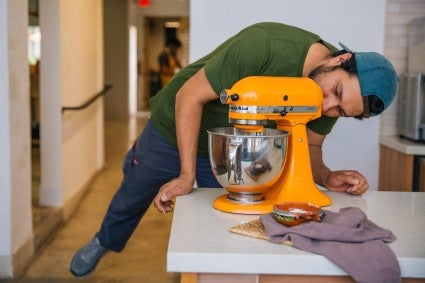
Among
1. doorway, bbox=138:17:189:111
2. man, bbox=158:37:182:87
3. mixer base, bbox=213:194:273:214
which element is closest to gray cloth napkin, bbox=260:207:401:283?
mixer base, bbox=213:194:273:214

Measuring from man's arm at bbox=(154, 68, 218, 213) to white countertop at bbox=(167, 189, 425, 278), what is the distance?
16cm

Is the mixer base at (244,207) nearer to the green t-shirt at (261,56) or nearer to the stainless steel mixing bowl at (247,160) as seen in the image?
the stainless steel mixing bowl at (247,160)

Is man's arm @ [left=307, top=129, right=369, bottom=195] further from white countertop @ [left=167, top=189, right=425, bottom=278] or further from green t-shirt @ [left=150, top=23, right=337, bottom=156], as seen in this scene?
white countertop @ [left=167, top=189, right=425, bottom=278]

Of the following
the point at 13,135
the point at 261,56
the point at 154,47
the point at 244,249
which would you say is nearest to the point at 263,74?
the point at 261,56

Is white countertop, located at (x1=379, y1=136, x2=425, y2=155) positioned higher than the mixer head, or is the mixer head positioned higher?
the mixer head

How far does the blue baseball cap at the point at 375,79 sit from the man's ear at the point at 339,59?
41mm

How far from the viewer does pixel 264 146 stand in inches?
54.6

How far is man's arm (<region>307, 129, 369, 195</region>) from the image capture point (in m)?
1.70

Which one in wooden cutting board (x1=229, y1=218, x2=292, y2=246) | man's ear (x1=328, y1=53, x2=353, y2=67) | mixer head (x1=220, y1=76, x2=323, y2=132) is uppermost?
man's ear (x1=328, y1=53, x2=353, y2=67)

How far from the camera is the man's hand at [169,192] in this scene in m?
1.59

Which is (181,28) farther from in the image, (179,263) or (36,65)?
(179,263)

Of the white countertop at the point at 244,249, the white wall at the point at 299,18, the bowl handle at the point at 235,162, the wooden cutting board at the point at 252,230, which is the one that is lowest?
the white countertop at the point at 244,249

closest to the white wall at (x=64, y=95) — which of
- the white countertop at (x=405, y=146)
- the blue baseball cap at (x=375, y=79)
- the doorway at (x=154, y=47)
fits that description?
the white countertop at (x=405, y=146)

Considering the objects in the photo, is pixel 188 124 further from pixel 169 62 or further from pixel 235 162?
pixel 169 62
